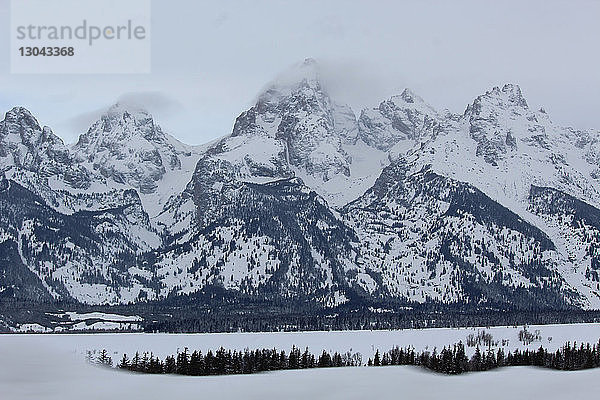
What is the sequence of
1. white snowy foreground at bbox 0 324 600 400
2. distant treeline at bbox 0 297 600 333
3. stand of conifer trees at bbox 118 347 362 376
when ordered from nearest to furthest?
white snowy foreground at bbox 0 324 600 400 < stand of conifer trees at bbox 118 347 362 376 < distant treeline at bbox 0 297 600 333

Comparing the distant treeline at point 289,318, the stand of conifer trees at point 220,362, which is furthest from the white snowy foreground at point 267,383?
the distant treeline at point 289,318

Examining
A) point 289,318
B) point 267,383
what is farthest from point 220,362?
point 289,318

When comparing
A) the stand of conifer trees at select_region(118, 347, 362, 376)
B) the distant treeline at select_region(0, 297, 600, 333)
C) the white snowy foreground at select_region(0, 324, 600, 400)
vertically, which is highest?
the white snowy foreground at select_region(0, 324, 600, 400)

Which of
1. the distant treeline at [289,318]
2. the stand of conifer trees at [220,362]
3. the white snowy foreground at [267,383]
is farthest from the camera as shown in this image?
the distant treeline at [289,318]

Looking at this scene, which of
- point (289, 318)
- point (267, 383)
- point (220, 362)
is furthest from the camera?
point (289, 318)

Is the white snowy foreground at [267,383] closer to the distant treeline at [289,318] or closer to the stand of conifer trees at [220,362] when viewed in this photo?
the stand of conifer trees at [220,362]

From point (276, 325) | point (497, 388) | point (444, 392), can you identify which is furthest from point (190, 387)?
point (276, 325)

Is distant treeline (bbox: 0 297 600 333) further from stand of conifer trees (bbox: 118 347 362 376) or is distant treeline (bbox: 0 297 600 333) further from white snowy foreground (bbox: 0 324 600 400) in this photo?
white snowy foreground (bbox: 0 324 600 400)

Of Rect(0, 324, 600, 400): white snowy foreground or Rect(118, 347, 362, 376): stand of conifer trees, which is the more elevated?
Rect(0, 324, 600, 400): white snowy foreground

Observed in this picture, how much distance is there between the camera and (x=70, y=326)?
565 feet

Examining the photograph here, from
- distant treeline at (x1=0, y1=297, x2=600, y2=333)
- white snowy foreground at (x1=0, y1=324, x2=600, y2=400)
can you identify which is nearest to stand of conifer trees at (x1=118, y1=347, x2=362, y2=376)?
white snowy foreground at (x1=0, y1=324, x2=600, y2=400)

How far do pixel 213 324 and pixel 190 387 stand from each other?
553ft

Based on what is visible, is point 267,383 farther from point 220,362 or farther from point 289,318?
point 289,318

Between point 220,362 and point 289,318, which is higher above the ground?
point 220,362
